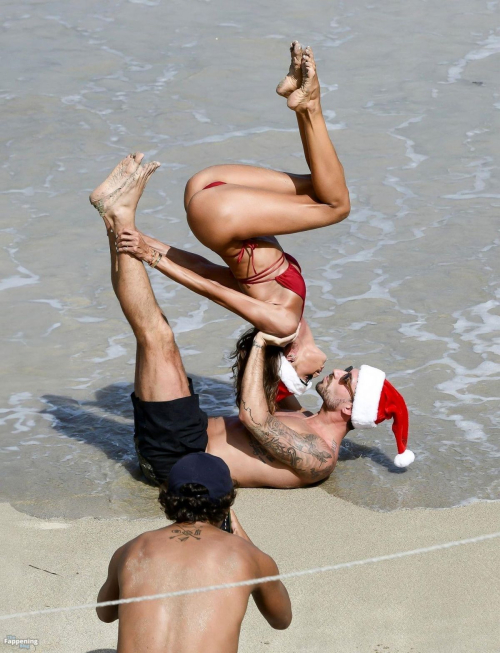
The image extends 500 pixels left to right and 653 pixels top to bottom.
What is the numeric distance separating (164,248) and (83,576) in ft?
6.91

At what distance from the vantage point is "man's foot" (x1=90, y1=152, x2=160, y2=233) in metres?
5.12

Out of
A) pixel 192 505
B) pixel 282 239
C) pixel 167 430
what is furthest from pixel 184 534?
pixel 282 239

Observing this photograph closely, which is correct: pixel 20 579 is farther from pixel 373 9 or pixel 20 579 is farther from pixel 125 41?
pixel 373 9

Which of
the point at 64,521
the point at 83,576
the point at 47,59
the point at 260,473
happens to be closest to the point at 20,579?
the point at 83,576

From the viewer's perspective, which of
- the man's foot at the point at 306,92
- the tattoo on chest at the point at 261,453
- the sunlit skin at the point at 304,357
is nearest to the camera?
the man's foot at the point at 306,92

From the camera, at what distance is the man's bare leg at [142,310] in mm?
5141

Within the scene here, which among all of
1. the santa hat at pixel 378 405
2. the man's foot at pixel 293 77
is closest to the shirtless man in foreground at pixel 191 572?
the santa hat at pixel 378 405

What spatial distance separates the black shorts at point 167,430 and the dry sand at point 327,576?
14.0 inches

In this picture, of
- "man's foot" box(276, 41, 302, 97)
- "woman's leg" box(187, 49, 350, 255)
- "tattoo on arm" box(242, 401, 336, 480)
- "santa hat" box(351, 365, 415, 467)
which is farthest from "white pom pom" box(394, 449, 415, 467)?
"man's foot" box(276, 41, 302, 97)

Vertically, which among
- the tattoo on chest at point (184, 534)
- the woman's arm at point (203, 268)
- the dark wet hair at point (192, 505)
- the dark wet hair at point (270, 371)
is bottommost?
the dark wet hair at point (270, 371)

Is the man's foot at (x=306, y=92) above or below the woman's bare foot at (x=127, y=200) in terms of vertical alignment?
above

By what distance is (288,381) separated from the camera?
5.65 m

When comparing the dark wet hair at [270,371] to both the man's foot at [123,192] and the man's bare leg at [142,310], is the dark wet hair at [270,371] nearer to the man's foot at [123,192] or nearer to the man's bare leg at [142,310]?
the man's bare leg at [142,310]

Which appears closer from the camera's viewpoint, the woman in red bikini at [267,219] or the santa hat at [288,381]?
the woman in red bikini at [267,219]
